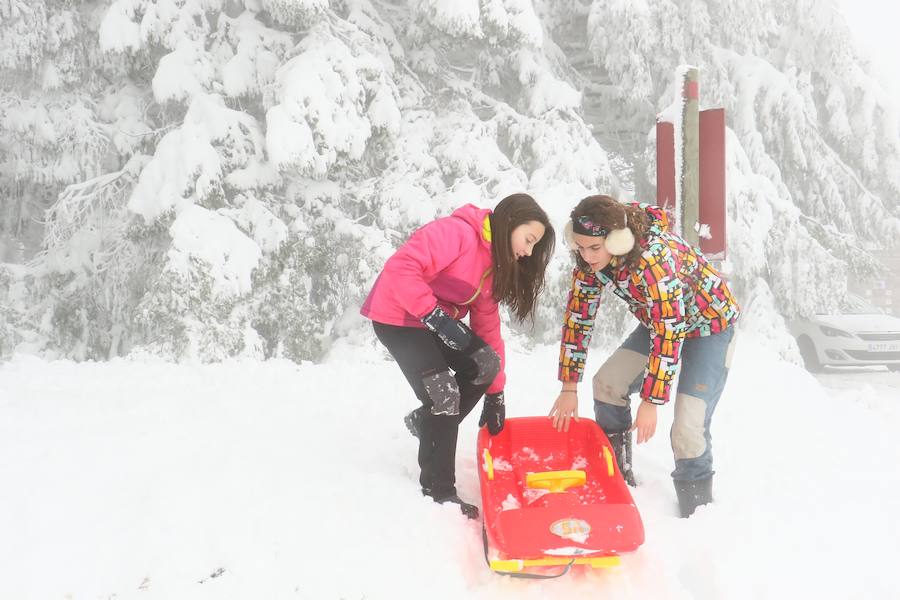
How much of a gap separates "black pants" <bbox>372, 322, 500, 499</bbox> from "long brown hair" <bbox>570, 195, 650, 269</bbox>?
0.73m

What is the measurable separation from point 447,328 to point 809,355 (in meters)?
10.1

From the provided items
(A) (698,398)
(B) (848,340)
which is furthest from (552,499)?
(B) (848,340)

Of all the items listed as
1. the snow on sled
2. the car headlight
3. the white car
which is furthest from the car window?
the snow on sled

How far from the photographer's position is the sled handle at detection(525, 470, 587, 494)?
117 inches

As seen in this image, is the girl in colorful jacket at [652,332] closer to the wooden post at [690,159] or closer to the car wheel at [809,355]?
the wooden post at [690,159]

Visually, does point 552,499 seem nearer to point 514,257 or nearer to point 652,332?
point 652,332

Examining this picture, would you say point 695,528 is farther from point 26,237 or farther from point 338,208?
point 26,237

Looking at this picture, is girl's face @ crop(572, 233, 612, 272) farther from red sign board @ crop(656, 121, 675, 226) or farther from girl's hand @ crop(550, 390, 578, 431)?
red sign board @ crop(656, 121, 675, 226)

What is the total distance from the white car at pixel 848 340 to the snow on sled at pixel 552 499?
28.8 feet

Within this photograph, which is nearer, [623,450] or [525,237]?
[525,237]

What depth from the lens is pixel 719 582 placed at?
241 cm

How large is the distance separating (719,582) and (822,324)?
934 centimetres

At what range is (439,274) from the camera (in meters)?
2.83

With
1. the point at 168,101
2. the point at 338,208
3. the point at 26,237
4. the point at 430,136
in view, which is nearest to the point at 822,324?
the point at 430,136
